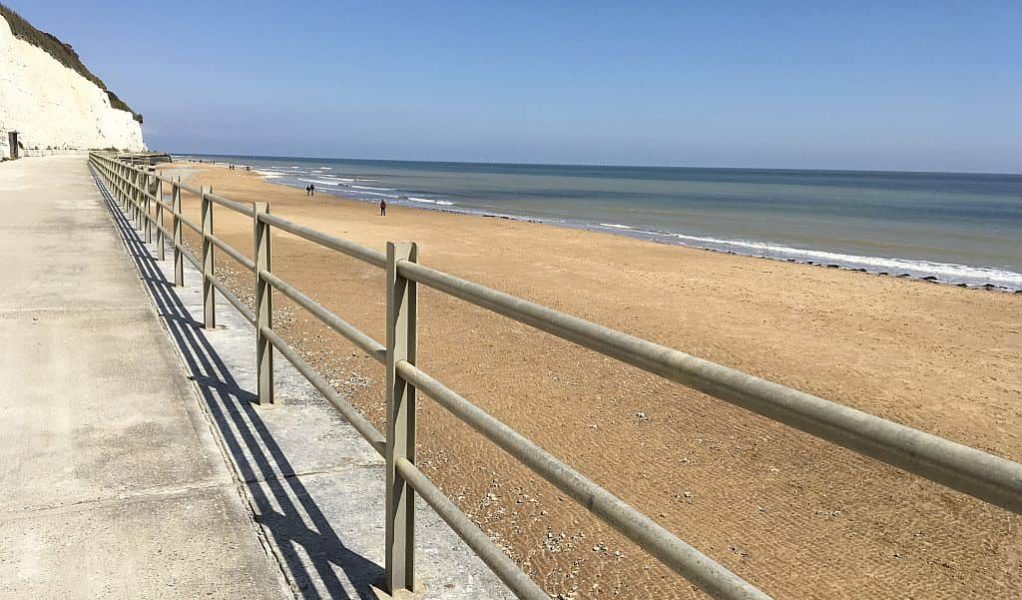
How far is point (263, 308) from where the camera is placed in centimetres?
455

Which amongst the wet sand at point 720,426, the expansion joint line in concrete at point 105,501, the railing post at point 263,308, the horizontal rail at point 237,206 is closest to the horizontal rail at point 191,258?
the wet sand at point 720,426

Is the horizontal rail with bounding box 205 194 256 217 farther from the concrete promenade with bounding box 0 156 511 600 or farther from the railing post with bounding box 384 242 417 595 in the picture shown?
the railing post with bounding box 384 242 417 595

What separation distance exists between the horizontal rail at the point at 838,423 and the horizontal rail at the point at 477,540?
2.19 ft

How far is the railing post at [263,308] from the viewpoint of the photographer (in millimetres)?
4434

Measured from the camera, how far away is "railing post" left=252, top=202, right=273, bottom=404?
4.43 meters

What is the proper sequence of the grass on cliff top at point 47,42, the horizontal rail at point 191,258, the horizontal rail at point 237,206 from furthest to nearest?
the grass on cliff top at point 47,42
the horizontal rail at point 191,258
the horizontal rail at point 237,206

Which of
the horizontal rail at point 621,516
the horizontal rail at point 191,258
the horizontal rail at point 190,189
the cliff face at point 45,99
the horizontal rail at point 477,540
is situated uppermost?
the cliff face at point 45,99

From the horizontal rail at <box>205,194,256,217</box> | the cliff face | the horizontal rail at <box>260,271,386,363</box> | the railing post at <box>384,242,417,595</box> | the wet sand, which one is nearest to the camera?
the railing post at <box>384,242,417,595</box>

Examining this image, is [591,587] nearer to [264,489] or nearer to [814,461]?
[264,489]

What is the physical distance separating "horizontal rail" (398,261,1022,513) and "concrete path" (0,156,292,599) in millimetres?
1684

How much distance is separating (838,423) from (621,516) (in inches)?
21.7

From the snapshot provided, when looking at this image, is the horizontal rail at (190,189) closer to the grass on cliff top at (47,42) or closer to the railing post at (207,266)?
the railing post at (207,266)

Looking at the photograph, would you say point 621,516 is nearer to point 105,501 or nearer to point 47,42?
point 105,501

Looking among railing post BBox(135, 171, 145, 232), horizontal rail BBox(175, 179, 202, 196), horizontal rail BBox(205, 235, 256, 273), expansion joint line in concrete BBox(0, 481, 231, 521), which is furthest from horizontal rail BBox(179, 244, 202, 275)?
railing post BBox(135, 171, 145, 232)
